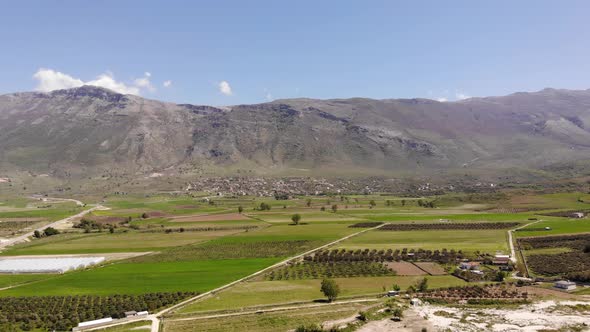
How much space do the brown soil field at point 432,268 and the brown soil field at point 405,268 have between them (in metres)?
1.09

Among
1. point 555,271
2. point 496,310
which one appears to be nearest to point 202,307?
point 496,310

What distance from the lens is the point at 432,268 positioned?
229ft

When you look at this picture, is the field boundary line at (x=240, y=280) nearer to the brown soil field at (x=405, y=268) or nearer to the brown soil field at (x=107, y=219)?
the brown soil field at (x=405, y=268)

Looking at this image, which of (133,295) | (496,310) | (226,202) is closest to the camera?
(496,310)

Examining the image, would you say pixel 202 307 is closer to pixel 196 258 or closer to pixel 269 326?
pixel 269 326

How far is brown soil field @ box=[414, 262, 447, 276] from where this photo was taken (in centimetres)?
6669

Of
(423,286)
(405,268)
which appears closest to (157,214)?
(405,268)

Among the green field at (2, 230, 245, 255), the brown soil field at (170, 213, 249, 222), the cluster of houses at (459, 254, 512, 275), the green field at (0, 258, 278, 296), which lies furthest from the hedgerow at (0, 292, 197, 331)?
the brown soil field at (170, 213, 249, 222)

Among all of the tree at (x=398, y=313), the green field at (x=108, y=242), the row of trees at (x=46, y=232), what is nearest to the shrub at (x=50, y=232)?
the row of trees at (x=46, y=232)

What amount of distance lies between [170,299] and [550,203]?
13321cm

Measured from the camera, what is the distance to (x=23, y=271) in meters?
72.9

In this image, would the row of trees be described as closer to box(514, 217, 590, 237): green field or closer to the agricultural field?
the agricultural field

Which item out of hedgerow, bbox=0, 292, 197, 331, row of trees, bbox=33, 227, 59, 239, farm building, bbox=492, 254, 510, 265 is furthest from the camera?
row of trees, bbox=33, 227, 59, 239

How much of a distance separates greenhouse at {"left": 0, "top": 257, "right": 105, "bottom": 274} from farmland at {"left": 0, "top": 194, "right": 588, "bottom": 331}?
3.08 metres
